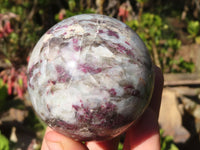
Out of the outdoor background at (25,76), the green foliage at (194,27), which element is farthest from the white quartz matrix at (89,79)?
the green foliage at (194,27)

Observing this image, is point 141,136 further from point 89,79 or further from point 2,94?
point 2,94

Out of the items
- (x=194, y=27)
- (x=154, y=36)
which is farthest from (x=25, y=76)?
(x=194, y=27)

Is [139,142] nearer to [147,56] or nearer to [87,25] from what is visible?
[147,56]

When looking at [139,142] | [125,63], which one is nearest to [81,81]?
[125,63]

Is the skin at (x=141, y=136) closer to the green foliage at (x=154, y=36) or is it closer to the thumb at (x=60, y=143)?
the thumb at (x=60, y=143)

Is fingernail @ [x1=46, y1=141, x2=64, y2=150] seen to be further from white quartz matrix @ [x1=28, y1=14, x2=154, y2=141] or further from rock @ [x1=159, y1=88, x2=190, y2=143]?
rock @ [x1=159, y1=88, x2=190, y2=143]

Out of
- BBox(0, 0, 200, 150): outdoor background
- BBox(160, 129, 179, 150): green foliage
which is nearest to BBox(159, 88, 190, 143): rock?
BBox(0, 0, 200, 150): outdoor background
